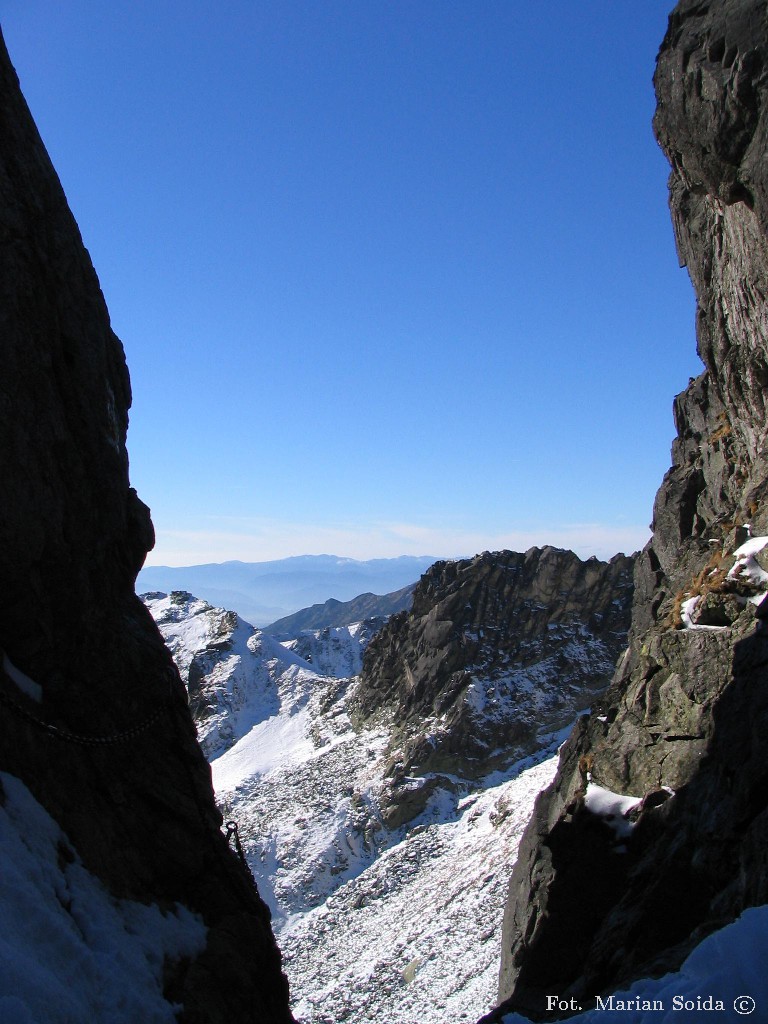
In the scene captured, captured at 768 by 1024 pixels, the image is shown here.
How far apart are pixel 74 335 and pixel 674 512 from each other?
30.2 metres

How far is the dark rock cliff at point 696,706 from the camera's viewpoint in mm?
15133

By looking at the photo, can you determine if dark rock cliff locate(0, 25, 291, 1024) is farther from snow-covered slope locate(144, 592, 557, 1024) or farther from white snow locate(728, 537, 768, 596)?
snow-covered slope locate(144, 592, 557, 1024)

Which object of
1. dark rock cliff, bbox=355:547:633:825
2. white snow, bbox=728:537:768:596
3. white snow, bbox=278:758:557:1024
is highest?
white snow, bbox=728:537:768:596

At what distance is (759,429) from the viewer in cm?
2936

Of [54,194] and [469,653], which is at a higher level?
[54,194]

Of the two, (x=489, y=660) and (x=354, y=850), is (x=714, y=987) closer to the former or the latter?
(x=354, y=850)

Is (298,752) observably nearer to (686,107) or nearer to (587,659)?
(587,659)

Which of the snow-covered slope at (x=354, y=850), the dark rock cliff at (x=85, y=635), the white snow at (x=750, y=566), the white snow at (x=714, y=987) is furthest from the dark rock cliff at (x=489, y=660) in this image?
the white snow at (x=714, y=987)

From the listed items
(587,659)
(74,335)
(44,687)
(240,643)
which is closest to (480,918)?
(44,687)

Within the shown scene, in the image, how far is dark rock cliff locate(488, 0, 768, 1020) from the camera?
49.6 ft

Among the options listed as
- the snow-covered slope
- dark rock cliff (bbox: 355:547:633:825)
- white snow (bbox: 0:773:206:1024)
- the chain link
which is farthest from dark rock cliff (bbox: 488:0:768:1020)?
dark rock cliff (bbox: 355:547:633:825)

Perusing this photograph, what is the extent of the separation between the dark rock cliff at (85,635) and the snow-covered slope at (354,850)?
20.2 m

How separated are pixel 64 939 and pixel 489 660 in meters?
71.4

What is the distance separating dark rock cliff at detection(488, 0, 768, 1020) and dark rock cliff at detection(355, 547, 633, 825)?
37.6m
